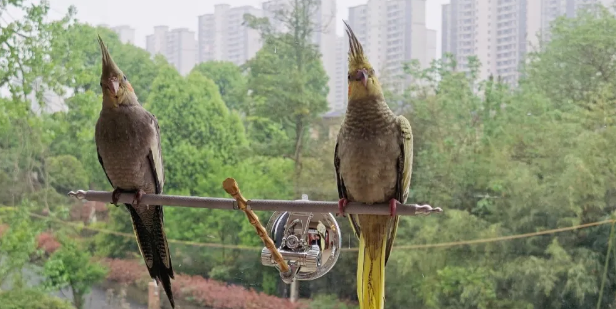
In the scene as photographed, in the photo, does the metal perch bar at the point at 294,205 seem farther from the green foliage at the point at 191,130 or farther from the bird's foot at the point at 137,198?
the green foliage at the point at 191,130

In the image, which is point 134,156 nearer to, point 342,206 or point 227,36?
point 342,206

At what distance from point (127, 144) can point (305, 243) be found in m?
0.42

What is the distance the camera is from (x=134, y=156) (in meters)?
1.43

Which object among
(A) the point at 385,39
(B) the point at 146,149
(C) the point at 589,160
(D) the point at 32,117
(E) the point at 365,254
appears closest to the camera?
(E) the point at 365,254

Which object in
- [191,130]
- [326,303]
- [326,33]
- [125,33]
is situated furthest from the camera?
[125,33]

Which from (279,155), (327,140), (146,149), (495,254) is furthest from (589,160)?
(146,149)

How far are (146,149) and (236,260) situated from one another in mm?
1094

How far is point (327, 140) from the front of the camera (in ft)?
8.20

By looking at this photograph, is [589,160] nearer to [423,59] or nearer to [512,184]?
[512,184]

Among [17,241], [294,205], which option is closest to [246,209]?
[294,205]

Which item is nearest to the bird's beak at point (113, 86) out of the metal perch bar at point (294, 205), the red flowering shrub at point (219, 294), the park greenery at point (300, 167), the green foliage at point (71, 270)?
the metal perch bar at point (294, 205)

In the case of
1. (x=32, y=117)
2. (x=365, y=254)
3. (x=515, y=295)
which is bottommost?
(x=515, y=295)

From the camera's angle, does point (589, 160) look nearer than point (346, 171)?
No

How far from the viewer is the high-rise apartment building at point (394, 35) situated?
2.42m
